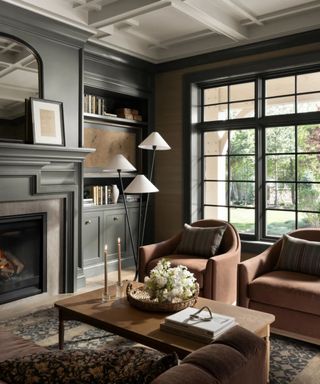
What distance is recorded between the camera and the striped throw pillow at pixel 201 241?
3.80 metres

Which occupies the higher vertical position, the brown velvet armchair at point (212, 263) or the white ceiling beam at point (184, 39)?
the white ceiling beam at point (184, 39)

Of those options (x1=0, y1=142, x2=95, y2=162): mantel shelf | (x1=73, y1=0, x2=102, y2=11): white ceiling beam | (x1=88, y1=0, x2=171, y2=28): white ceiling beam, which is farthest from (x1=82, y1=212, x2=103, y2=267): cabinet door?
(x1=73, y1=0, x2=102, y2=11): white ceiling beam

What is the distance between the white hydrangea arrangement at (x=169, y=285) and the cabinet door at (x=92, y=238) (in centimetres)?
231

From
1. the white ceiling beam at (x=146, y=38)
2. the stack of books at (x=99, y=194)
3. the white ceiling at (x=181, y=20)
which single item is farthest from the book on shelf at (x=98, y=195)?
the white ceiling beam at (x=146, y=38)

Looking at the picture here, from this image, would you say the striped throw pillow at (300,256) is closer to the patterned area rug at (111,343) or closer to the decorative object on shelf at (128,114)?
the patterned area rug at (111,343)

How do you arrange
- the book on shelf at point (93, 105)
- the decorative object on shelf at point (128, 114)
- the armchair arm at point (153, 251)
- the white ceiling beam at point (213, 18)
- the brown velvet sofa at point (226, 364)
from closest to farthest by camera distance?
the brown velvet sofa at point (226, 364) < the white ceiling beam at point (213, 18) < the armchair arm at point (153, 251) < the book on shelf at point (93, 105) < the decorative object on shelf at point (128, 114)

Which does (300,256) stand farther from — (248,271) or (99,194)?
(99,194)

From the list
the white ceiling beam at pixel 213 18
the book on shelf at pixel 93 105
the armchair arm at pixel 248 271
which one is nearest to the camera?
the armchair arm at pixel 248 271

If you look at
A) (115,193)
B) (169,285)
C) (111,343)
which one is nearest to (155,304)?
(169,285)

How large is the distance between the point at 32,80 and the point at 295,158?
2.86 meters

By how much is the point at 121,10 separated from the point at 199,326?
298 centimetres

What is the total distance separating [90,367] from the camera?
1.12 m

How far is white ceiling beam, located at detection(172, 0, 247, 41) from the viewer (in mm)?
3670

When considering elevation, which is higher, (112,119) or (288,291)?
(112,119)
